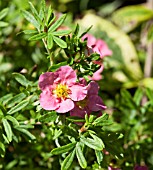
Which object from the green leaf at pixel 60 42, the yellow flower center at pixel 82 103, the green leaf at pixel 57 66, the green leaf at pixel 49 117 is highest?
the green leaf at pixel 60 42

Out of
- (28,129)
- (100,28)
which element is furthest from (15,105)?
(100,28)

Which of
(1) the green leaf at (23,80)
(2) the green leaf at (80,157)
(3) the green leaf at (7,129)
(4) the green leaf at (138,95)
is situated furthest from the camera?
(4) the green leaf at (138,95)

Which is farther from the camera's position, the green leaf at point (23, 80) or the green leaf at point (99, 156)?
the green leaf at point (23, 80)

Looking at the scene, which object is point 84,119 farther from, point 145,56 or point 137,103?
point 145,56

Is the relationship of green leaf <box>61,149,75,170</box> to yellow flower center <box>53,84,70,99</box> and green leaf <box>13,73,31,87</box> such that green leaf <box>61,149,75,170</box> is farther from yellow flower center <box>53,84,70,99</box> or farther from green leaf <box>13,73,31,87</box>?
green leaf <box>13,73,31,87</box>

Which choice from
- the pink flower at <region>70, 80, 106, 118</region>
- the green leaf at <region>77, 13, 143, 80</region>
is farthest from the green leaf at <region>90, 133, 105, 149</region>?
the green leaf at <region>77, 13, 143, 80</region>

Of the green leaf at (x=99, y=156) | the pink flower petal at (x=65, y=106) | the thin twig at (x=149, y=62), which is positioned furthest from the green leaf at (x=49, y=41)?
the thin twig at (x=149, y=62)

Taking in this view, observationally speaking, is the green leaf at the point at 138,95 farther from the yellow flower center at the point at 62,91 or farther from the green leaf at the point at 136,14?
the green leaf at the point at 136,14
